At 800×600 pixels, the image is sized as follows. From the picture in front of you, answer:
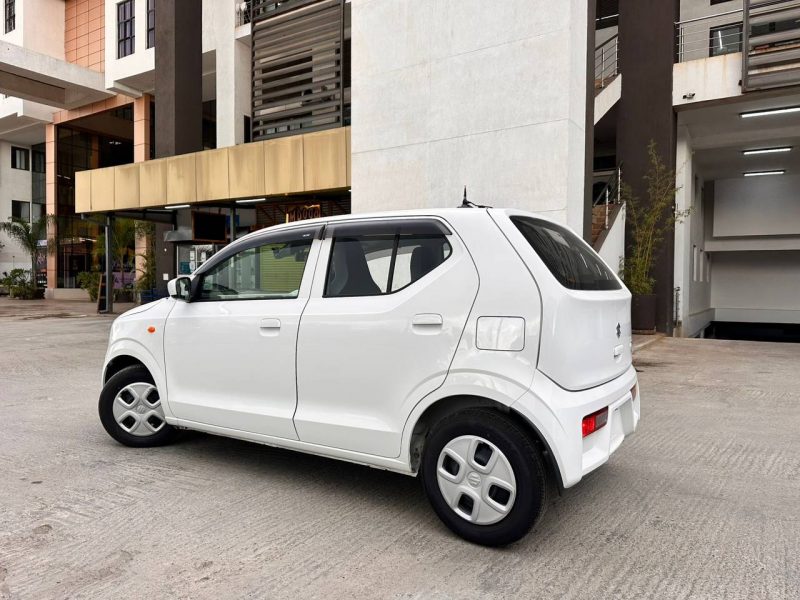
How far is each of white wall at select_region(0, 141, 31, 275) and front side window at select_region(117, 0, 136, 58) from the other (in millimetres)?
17673

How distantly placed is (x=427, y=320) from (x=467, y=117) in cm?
762

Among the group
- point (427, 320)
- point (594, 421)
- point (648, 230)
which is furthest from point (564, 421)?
point (648, 230)

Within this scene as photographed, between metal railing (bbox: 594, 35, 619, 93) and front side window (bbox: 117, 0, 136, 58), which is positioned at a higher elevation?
front side window (bbox: 117, 0, 136, 58)

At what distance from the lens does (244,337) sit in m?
3.76

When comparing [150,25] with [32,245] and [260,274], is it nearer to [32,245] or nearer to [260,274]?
[32,245]

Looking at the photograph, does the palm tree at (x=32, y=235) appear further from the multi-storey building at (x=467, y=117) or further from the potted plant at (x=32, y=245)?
the multi-storey building at (x=467, y=117)

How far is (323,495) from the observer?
3594 millimetres

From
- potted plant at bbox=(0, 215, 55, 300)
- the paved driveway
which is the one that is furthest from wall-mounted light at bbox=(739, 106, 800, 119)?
potted plant at bbox=(0, 215, 55, 300)

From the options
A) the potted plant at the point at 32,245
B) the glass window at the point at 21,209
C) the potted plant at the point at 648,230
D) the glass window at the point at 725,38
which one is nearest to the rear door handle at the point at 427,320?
the potted plant at the point at 648,230

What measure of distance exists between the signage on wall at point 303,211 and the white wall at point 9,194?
29635mm

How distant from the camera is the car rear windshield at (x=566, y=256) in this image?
2.99 m

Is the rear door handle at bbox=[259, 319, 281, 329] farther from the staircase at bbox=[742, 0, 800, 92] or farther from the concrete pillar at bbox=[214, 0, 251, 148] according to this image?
the concrete pillar at bbox=[214, 0, 251, 148]

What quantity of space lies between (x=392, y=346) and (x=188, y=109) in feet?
54.6

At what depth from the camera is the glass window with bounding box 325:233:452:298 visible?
10.5ft
